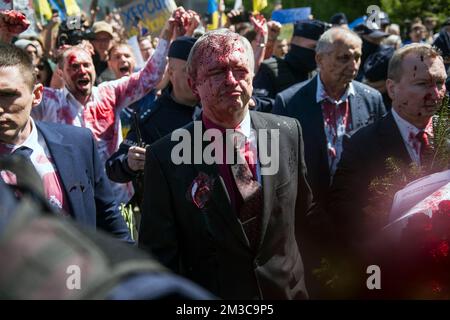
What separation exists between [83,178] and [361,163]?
1416 millimetres

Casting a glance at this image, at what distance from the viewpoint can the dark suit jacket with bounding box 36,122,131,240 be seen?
3.18 metres

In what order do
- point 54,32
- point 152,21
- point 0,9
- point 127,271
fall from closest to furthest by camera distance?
point 127,271
point 0,9
point 152,21
point 54,32

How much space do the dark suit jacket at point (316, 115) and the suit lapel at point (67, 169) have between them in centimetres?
177

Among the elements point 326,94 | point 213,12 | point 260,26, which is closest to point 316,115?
point 326,94

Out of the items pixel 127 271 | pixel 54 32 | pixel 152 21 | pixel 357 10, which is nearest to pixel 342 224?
pixel 127 271

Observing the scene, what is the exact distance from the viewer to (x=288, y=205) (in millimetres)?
3002

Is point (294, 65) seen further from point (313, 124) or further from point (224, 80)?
point (224, 80)

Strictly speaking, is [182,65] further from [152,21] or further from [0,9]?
[152,21]

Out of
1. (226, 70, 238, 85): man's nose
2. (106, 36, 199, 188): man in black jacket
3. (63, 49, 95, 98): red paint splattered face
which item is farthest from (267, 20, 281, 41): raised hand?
(226, 70, 238, 85): man's nose

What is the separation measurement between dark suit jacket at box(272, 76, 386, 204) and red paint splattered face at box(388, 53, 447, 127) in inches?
34.6

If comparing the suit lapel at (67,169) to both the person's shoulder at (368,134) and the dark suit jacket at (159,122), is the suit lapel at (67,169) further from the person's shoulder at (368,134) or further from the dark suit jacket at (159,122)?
the person's shoulder at (368,134)

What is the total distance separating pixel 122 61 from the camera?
23.9 ft

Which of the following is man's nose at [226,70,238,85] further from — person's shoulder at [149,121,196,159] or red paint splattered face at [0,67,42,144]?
red paint splattered face at [0,67,42,144]

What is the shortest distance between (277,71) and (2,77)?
11.9ft
